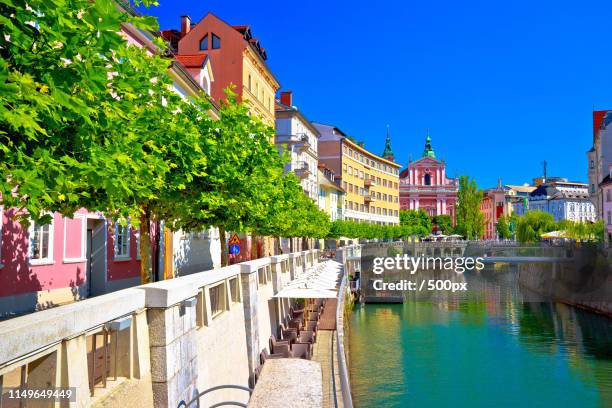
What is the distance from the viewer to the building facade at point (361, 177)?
88.4 metres

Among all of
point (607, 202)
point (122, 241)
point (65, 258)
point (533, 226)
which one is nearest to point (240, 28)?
point (122, 241)

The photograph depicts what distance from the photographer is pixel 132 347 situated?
604cm

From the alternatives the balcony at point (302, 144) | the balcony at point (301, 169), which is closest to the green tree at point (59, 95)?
the balcony at point (301, 169)

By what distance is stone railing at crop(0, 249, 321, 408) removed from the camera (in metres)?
4.30

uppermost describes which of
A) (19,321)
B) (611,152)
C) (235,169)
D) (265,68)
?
(265,68)

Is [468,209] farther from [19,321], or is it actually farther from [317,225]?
[19,321]

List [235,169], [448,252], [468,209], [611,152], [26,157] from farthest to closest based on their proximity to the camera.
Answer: [468,209], [448,252], [611,152], [235,169], [26,157]

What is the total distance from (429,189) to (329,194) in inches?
1955

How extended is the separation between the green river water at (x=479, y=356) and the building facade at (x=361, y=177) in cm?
4006

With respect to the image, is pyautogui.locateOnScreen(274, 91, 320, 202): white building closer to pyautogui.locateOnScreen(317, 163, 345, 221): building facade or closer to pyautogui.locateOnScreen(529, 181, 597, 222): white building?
pyautogui.locateOnScreen(317, 163, 345, 221): building facade

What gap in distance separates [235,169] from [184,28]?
31.0m

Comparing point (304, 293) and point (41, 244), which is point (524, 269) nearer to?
point (304, 293)

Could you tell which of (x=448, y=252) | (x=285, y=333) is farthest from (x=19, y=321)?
(x=448, y=252)

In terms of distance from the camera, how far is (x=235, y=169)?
15.6m
